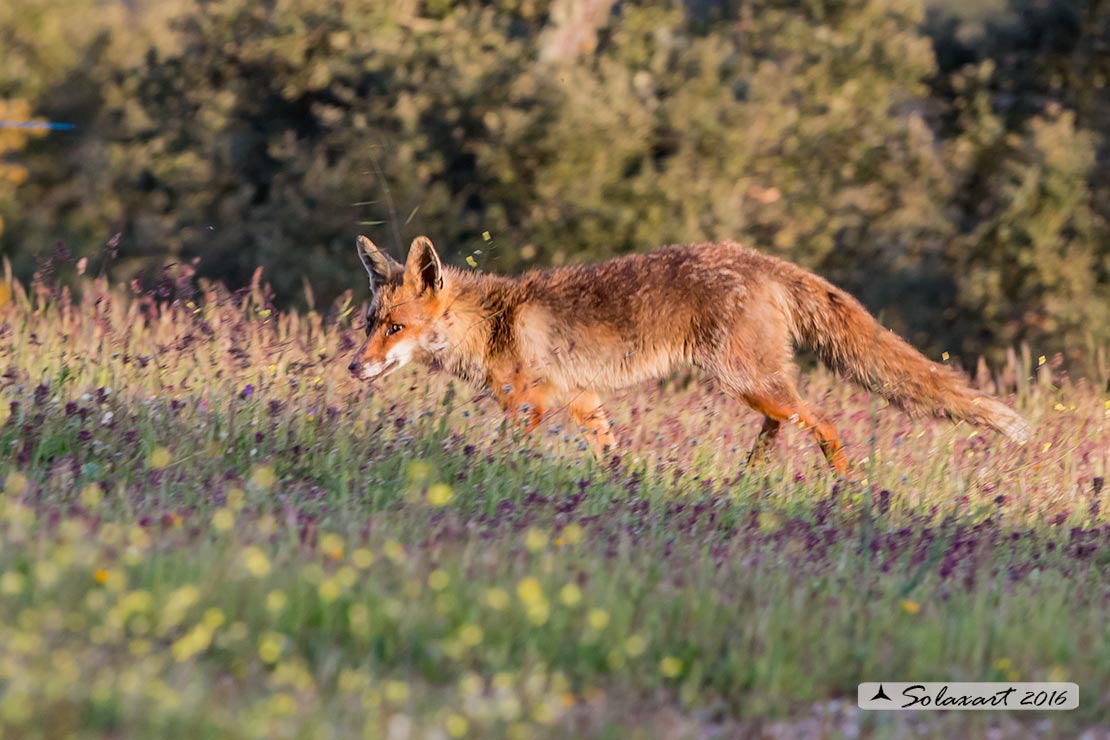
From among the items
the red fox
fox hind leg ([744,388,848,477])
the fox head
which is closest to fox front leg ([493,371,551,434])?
the red fox

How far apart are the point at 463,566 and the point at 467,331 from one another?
3.68 meters

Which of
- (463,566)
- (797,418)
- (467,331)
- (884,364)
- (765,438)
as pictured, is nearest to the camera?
(463,566)

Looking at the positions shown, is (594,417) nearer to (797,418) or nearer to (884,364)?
(797,418)

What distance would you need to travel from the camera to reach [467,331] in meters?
8.25

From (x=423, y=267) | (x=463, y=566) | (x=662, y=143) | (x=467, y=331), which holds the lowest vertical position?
(x=463, y=566)

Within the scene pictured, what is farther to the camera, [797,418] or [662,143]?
[662,143]

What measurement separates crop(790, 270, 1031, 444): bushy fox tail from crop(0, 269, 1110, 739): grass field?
27 cm

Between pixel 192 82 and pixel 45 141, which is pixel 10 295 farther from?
pixel 45 141

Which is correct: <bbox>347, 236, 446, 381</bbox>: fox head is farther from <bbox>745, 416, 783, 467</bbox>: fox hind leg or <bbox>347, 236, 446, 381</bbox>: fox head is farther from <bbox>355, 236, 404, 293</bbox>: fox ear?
<bbox>745, 416, 783, 467</bbox>: fox hind leg

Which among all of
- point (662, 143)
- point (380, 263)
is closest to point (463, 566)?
point (380, 263)

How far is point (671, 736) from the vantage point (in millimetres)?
3764

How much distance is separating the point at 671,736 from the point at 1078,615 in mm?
2204

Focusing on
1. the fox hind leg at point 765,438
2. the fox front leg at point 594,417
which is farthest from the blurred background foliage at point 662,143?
the fox hind leg at point 765,438

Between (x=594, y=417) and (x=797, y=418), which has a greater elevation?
(x=797, y=418)
